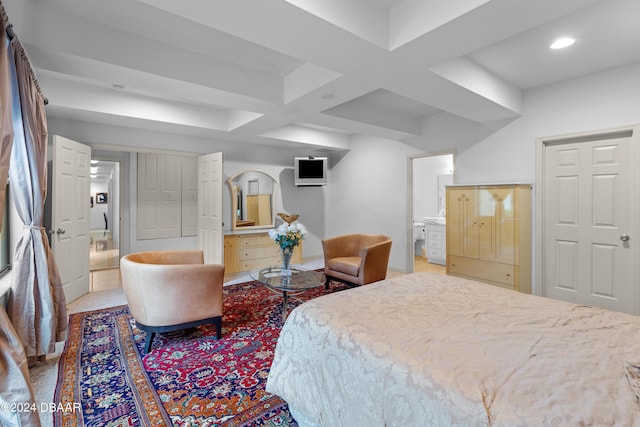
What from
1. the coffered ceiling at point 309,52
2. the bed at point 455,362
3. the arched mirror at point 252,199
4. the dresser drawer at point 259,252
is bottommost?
the dresser drawer at point 259,252

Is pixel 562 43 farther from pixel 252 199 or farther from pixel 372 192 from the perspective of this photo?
pixel 252 199

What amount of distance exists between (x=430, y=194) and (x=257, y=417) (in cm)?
627

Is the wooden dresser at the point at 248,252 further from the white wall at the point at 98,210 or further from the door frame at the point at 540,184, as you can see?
the white wall at the point at 98,210

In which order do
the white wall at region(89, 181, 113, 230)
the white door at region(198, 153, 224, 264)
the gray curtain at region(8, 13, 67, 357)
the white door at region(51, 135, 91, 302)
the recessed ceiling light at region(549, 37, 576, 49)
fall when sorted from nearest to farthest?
the gray curtain at region(8, 13, 67, 357), the recessed ceiling light at region(549, 37, 576, 49), the white door at region(51, 135, 91, 302), the white door at region(198, 153, 224, 264), the white wall at region(89, 181, 113, 230)

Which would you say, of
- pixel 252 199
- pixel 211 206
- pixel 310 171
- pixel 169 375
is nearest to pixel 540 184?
pixel 310 171

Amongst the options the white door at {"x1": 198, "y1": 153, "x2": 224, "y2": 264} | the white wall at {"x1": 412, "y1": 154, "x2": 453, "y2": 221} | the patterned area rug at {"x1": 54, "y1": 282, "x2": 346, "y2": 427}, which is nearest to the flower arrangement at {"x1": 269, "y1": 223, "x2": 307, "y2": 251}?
the patterned area rug at {"x1": 54, "y1": 282, "x2": 346, "y2": 427}

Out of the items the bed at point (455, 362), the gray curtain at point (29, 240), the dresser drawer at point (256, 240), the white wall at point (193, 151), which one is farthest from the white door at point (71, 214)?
the bed at point (455, 362)

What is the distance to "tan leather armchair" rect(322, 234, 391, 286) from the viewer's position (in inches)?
153

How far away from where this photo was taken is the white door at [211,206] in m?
4.85

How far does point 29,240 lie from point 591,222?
5197 mm

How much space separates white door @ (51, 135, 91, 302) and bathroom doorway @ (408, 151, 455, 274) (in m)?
5.43

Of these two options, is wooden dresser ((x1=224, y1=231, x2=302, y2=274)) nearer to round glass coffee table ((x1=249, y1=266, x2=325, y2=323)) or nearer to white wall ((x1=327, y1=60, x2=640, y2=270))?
white wall ((x1=327, y1=60, x2=640, y2=270))

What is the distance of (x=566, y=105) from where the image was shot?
3.50 m

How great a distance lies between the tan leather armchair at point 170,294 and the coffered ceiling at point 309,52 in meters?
1.68
